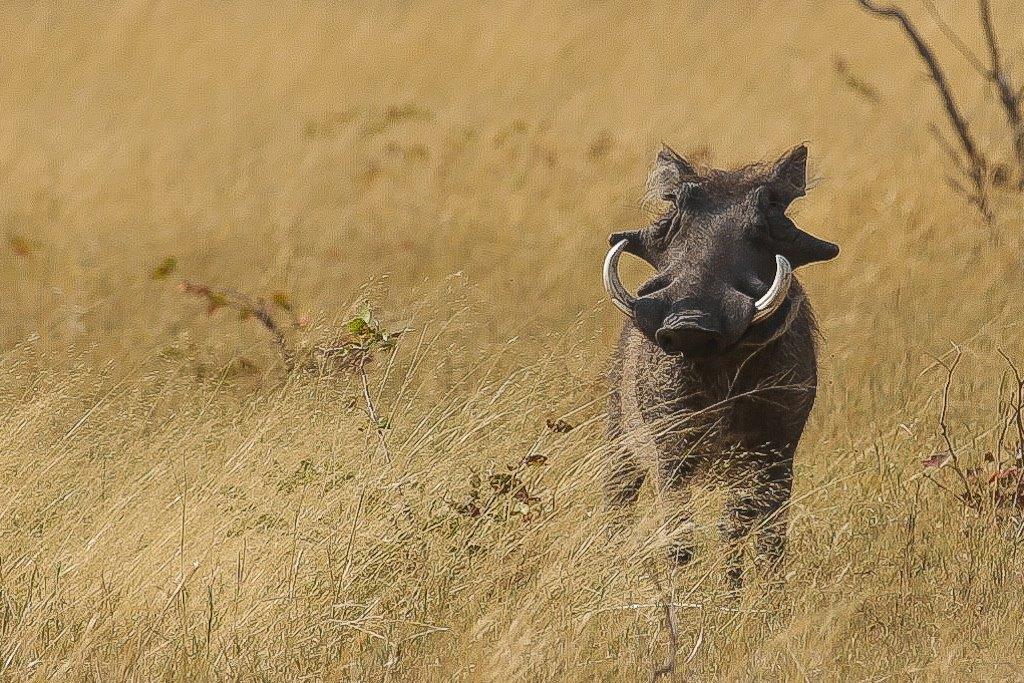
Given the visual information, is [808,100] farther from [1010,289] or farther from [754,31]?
→ [1010,289]

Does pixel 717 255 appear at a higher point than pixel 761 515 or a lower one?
higher

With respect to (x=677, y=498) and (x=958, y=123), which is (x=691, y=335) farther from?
(x=958, y=123)

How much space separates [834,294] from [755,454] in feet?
10.6

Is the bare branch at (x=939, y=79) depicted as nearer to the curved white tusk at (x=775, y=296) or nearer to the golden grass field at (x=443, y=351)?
the golden grass field at (x=443, y=351)

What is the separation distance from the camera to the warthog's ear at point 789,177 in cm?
453

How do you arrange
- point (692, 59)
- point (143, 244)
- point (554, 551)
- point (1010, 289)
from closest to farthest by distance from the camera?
1. point (554, 551)
2. point (1010, 289)
3. point (143, 244)
4. point (692, 59)

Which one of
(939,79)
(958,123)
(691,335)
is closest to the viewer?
(691,335)

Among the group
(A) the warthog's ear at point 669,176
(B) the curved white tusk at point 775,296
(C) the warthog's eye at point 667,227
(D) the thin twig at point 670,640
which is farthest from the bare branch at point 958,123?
(D) the thin twig at point 670,640

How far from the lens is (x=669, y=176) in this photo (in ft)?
15.1

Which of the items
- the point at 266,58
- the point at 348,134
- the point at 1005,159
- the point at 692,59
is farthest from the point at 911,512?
the point at 266,58

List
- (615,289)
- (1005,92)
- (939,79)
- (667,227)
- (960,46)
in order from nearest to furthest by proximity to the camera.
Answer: (615,289)
(667,227)
(939,79)
(1005,92)
(960,46)

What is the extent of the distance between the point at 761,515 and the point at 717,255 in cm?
67

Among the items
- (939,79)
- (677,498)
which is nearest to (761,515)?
(677,498)

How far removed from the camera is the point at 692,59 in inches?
516
